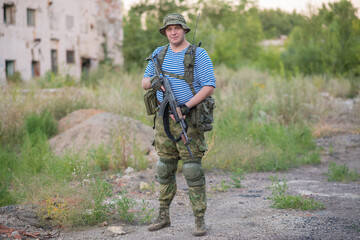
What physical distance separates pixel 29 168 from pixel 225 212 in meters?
3.38

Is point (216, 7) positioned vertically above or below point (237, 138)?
above

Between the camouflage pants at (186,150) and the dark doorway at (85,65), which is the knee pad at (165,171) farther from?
the dark doorway at (85,65)

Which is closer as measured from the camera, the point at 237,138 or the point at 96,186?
the point at 96,186

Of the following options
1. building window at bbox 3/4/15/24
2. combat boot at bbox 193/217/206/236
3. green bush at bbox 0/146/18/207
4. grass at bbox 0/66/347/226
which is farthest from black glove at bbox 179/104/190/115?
building window at bbox 3/4/15/24

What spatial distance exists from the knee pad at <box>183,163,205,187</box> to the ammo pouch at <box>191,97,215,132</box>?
0.36 meters

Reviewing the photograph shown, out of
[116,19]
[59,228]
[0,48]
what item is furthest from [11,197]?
[116,19]

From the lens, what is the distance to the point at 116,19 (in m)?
20.7

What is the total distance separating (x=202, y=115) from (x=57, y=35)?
14.9 meters

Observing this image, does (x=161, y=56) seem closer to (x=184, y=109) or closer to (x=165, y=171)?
(x=184, y=109)

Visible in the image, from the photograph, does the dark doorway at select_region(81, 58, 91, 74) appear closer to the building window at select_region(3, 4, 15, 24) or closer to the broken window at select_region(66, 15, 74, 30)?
the broken window at select_region(66, 15, 74, 30)

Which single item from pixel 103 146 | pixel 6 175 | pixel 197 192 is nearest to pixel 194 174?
pixel 197 192

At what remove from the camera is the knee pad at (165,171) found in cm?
423

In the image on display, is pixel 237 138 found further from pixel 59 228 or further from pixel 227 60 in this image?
pixel 227 60

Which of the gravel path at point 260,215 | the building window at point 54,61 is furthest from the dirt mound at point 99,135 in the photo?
the building window at point 54,61
